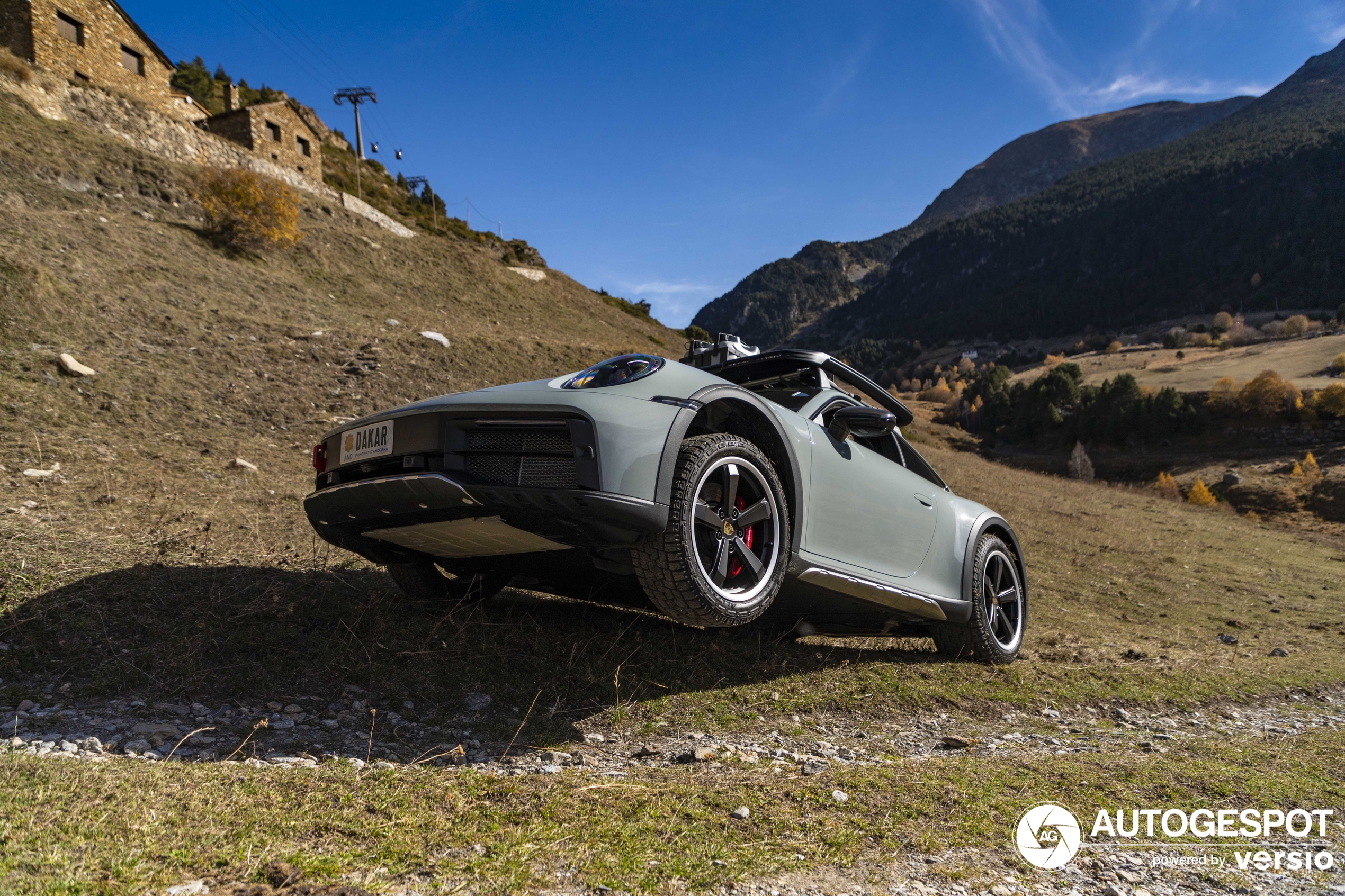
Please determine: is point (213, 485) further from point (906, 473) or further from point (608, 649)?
point (906, 473)

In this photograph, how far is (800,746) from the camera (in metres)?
3.16

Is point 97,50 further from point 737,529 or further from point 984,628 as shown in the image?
point 984,628

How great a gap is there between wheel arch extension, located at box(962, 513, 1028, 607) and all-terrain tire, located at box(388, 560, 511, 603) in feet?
9.82

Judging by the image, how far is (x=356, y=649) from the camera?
3.51m

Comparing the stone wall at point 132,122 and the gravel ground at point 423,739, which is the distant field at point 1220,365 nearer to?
the stone wall at point 132,122

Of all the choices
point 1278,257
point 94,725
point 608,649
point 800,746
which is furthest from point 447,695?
point 1278,257

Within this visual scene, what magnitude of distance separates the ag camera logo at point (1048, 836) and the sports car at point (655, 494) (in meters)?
1.18

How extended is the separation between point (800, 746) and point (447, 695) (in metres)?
1.62

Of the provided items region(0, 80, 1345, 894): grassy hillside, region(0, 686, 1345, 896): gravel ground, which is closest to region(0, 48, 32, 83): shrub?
region(0, 80, 1345, 894): grassy hillside

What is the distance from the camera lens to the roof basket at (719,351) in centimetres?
440

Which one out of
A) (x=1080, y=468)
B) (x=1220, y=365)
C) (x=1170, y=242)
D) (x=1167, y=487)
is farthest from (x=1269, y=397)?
(x=1170, y=242)

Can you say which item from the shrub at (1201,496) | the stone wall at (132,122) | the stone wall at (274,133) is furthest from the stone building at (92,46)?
the shrub at (1201,496)

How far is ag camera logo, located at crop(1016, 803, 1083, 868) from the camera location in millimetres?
2119
